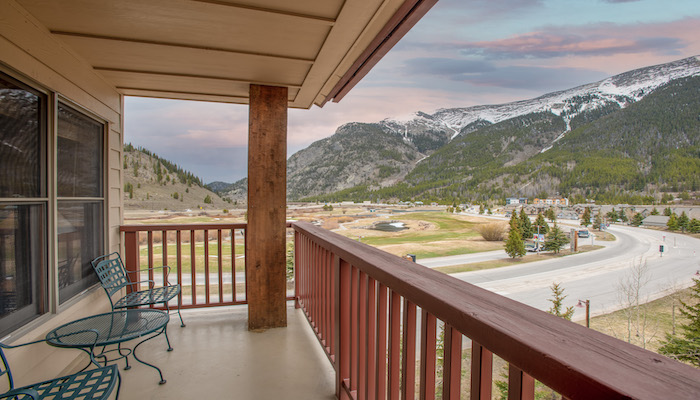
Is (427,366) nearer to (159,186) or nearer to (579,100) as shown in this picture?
(579,100)

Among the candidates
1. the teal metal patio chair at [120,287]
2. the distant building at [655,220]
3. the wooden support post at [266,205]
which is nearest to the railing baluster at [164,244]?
the teal metal patio chair at [120,287]

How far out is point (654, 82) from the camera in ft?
8.46

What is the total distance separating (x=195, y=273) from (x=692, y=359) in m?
3.96

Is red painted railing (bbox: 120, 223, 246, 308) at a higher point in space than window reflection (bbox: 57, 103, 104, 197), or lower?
lower

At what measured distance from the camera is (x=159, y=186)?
13.2ft

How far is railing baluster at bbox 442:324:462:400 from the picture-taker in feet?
3.01

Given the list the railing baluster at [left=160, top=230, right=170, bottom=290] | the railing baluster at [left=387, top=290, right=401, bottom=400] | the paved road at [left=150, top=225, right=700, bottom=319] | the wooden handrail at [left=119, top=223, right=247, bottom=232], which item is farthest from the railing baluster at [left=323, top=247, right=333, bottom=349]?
the railing baluster at [left=160, top=230, right=170, bottom=290]

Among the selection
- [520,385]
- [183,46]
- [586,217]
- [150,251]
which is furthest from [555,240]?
[150,251]

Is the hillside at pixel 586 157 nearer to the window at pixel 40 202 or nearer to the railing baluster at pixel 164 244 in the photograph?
the railing baluster at pixel 164 244

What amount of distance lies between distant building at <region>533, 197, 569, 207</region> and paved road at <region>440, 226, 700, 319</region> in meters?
0.41

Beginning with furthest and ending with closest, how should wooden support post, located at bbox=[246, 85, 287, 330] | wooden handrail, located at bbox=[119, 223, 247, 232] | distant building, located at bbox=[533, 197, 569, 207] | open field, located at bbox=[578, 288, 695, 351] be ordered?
wooden handrail, located at bbox=[119, 223, 247, 232] < wooden support post, located at bbox=[246, 85, 287, 330] < distant building, located at bbox=[533, 197, 569, 207] < open field, located at bbox=[578, 288, 695, 351]

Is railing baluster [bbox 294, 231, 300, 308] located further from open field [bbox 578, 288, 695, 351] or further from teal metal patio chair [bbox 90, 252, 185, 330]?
open field [bbox 578, 288, 695, 351]

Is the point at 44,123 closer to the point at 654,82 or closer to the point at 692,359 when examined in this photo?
the point at 692,359

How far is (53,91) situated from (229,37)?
1.30 metres
